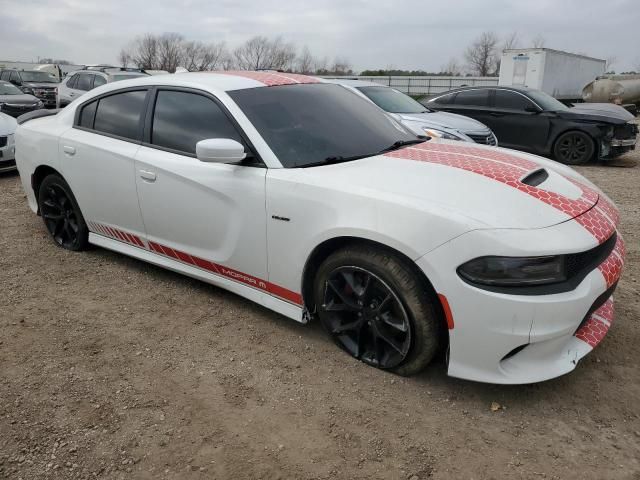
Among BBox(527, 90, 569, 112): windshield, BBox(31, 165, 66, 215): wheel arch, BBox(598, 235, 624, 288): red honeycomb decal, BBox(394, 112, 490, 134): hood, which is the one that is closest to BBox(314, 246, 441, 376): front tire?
BBox(598, 235, 624, 288): red honeycomb decal

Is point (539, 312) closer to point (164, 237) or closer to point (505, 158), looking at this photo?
point (505, 158)

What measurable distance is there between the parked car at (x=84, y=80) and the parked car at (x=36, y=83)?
577 cm

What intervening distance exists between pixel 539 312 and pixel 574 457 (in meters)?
0.63

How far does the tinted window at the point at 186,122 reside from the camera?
3.24 meters

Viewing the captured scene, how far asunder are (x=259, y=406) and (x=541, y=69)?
21689 millimetres

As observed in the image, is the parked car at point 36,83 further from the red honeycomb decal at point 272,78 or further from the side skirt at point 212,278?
the red honeycomb decal at point 272,78

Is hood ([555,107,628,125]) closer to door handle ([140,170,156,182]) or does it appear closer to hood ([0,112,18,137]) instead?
door handle ([140,170,156,182])

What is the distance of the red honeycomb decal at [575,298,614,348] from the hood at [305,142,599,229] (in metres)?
0.58

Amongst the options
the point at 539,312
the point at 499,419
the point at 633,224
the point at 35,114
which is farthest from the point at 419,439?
the point at 35,114

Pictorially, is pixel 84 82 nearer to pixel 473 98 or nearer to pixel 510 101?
pixel 473 98

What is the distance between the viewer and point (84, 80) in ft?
45.5

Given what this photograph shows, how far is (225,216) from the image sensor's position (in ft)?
10.3

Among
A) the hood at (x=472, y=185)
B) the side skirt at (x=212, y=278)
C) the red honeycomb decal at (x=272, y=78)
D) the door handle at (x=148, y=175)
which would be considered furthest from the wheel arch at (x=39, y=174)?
the hood at (x=472, y=185)

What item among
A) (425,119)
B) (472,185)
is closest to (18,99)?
(425,119)
